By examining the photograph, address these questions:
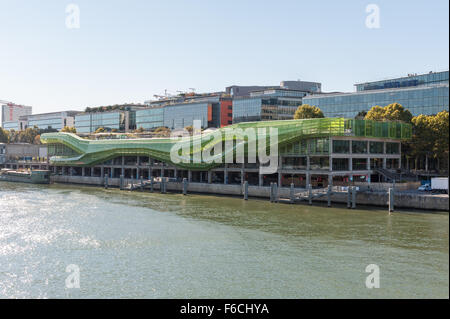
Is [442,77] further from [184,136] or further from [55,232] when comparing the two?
[55,232]

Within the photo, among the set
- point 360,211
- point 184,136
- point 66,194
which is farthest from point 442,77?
point 66,194

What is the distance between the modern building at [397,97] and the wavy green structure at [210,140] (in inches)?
1115

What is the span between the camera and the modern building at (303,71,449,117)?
92.3 meters

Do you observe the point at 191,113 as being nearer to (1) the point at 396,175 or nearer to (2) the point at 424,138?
(2) the point at 424,138

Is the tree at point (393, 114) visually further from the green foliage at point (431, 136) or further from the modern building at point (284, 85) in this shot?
the modern building at point (284, 85)

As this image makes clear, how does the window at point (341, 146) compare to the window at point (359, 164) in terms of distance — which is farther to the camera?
the window at point (359, 164)

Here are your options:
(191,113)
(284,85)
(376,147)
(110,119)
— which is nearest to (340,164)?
(376,147)

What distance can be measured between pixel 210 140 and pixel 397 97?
1760 inches

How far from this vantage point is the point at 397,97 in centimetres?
9800

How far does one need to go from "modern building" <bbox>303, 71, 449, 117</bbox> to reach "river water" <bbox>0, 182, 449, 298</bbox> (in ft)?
167

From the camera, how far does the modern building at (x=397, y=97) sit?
3635 inches

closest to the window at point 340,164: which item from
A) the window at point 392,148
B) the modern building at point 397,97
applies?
the window at point 392,148

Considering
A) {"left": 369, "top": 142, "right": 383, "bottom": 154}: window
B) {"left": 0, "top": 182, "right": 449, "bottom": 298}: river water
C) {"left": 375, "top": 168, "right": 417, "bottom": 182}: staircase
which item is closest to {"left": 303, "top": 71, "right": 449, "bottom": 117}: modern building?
{"left": 369, "top": 142, "right": 383, "bottom": 154}: window

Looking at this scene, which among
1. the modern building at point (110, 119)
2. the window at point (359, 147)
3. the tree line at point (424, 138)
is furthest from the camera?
the modern building at point (110, 119)
